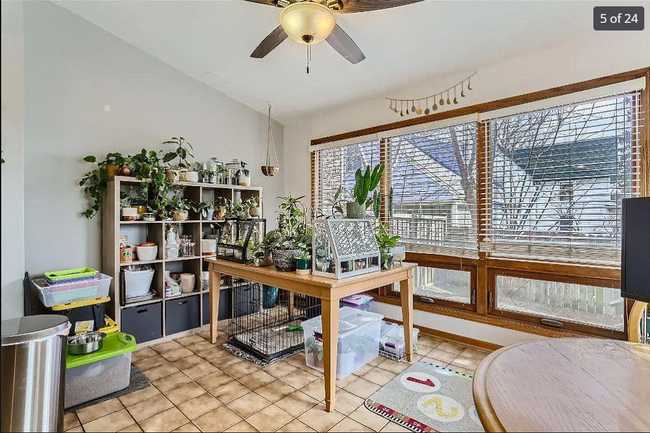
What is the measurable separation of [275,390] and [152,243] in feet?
6.32

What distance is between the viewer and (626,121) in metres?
2.46

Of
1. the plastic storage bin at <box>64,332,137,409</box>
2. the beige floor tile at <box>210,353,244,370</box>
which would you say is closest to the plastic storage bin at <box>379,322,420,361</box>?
the beige floor tile at <box>210,353,244,370</box>

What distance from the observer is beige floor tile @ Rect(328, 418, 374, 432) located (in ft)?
A: 6.41

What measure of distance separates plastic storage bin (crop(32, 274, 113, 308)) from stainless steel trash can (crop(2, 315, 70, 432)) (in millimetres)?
842

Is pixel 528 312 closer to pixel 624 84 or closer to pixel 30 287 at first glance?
pixel 624 84

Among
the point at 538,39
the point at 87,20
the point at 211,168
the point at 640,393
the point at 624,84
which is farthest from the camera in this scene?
the point at 211,168

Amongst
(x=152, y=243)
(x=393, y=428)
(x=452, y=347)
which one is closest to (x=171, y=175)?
(x=152, y=243)

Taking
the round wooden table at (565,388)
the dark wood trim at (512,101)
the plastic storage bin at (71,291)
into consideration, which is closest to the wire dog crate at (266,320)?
the plastic storage bin at (71,291)

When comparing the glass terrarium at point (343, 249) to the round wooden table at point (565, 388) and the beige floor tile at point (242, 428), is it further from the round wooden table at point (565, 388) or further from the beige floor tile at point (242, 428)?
the round wooden table at point (565, 388)

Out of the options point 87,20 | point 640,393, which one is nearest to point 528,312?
point 640,393

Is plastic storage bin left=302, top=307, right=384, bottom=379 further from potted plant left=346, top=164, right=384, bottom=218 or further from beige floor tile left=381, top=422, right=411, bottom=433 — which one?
potted plant left=346, top=164, right=384, bottom=218

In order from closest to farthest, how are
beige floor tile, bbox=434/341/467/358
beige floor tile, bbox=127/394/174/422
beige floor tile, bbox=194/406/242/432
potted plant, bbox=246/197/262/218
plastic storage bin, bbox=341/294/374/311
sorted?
1. beige floor tile, bbox=194/406/242/432
2. beige floor tile, bbox=127/394/174/422
3. beige floor tile, bbox=434/341/467/358
4. plastic storage bin, bbox=341/294/374/311
5. potted plant, bbox=246/197/262/218

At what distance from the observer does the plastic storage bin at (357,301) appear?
354 cm

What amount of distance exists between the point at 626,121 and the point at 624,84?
257 mm
